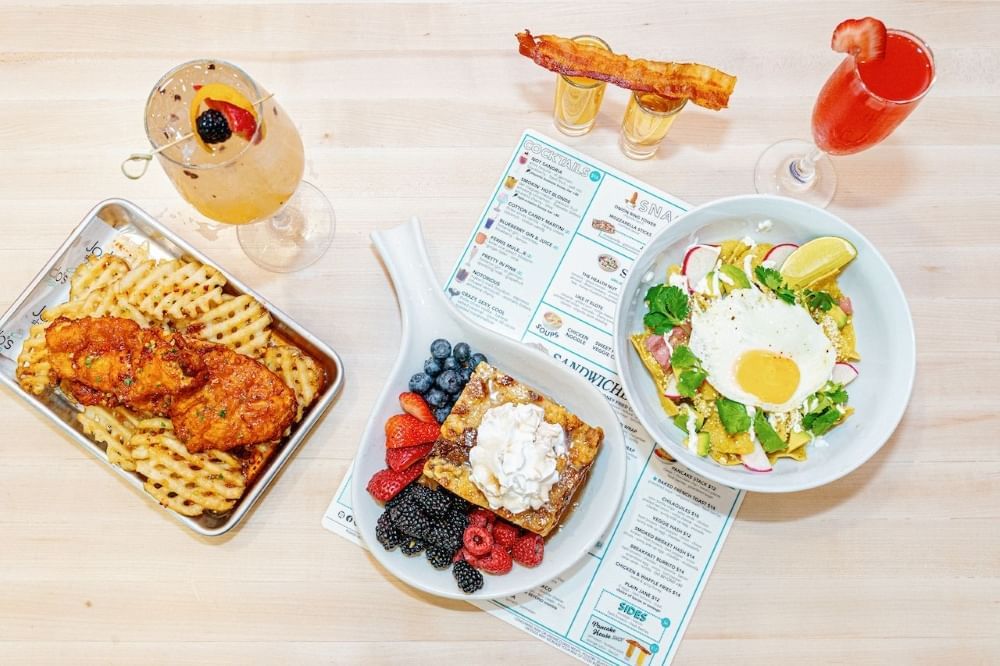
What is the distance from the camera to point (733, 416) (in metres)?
1.92

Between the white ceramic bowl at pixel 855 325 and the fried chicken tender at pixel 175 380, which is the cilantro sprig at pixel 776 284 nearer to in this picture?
the white ceramic bowl at pixel 855 325

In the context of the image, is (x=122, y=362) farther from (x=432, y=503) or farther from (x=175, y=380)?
(x=432, y=503)

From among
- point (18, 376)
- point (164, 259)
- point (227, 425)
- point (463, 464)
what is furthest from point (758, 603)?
point (18, 376)

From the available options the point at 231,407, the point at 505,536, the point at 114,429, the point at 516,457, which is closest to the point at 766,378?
the point at 516,457

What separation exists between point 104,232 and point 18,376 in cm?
45

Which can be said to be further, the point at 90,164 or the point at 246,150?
the point at 90,164

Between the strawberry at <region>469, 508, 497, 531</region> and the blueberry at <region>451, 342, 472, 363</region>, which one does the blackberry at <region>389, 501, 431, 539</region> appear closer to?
the strawberry at <region>469, 508, 497, 531</region>

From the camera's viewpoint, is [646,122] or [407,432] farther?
[646,122]

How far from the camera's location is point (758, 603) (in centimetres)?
209

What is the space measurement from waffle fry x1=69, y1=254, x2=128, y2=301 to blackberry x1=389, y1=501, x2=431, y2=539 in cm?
99

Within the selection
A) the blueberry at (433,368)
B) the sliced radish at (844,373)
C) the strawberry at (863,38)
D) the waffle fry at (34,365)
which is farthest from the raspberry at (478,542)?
the strawberry at (863,38)

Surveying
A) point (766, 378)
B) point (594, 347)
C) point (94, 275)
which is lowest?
point (94, 275)

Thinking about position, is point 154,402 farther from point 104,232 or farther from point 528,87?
point 528,87

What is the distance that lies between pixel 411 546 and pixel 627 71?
1381mm
